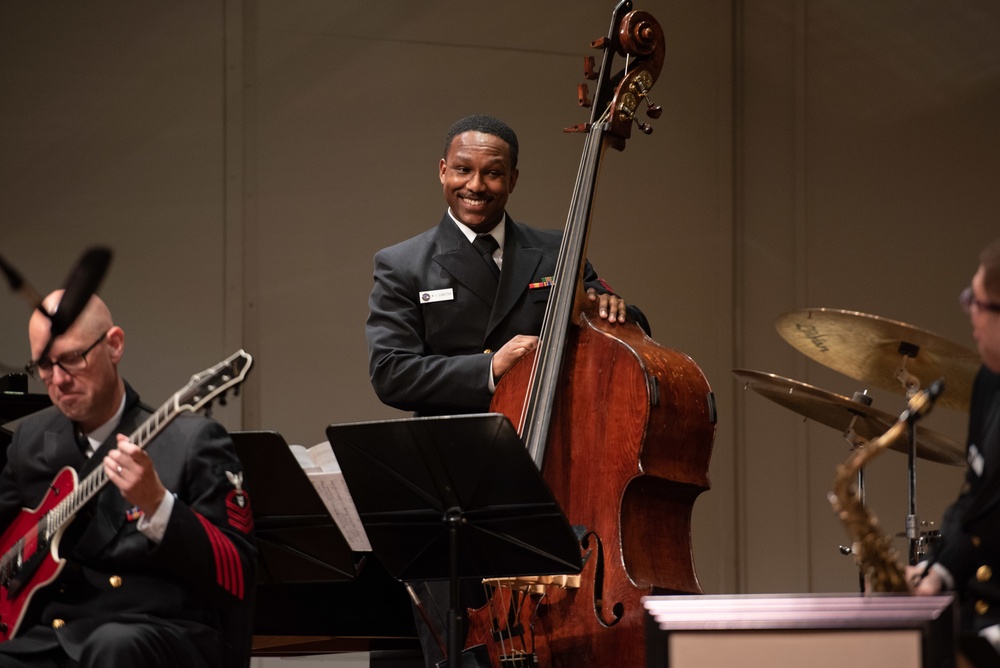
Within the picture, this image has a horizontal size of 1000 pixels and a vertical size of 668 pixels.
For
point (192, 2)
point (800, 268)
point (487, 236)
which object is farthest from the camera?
point (800, 268)

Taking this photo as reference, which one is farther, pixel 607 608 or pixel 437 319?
pixel 437 319

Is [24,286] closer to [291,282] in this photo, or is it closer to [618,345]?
[618,345]

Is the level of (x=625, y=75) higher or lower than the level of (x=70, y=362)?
higher

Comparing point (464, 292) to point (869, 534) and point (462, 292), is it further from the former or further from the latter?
point (869, 534)

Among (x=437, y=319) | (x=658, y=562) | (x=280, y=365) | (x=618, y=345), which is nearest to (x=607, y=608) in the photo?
(x=658, y=562)

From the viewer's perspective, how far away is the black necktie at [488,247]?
12.2 ft

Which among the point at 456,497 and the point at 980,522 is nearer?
the point at 980,522

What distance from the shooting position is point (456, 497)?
112 inches

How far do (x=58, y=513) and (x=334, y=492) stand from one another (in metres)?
0.88

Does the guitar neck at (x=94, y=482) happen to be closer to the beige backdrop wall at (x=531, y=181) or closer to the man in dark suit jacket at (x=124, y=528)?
the man in dark suit jacket at (x=124, y=528)

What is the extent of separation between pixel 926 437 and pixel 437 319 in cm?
144

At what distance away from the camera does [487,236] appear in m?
3.75

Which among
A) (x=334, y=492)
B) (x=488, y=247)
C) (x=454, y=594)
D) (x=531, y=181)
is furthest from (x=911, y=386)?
(x=531, y=181)

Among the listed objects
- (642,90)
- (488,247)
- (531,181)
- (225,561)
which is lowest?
(225,561)
